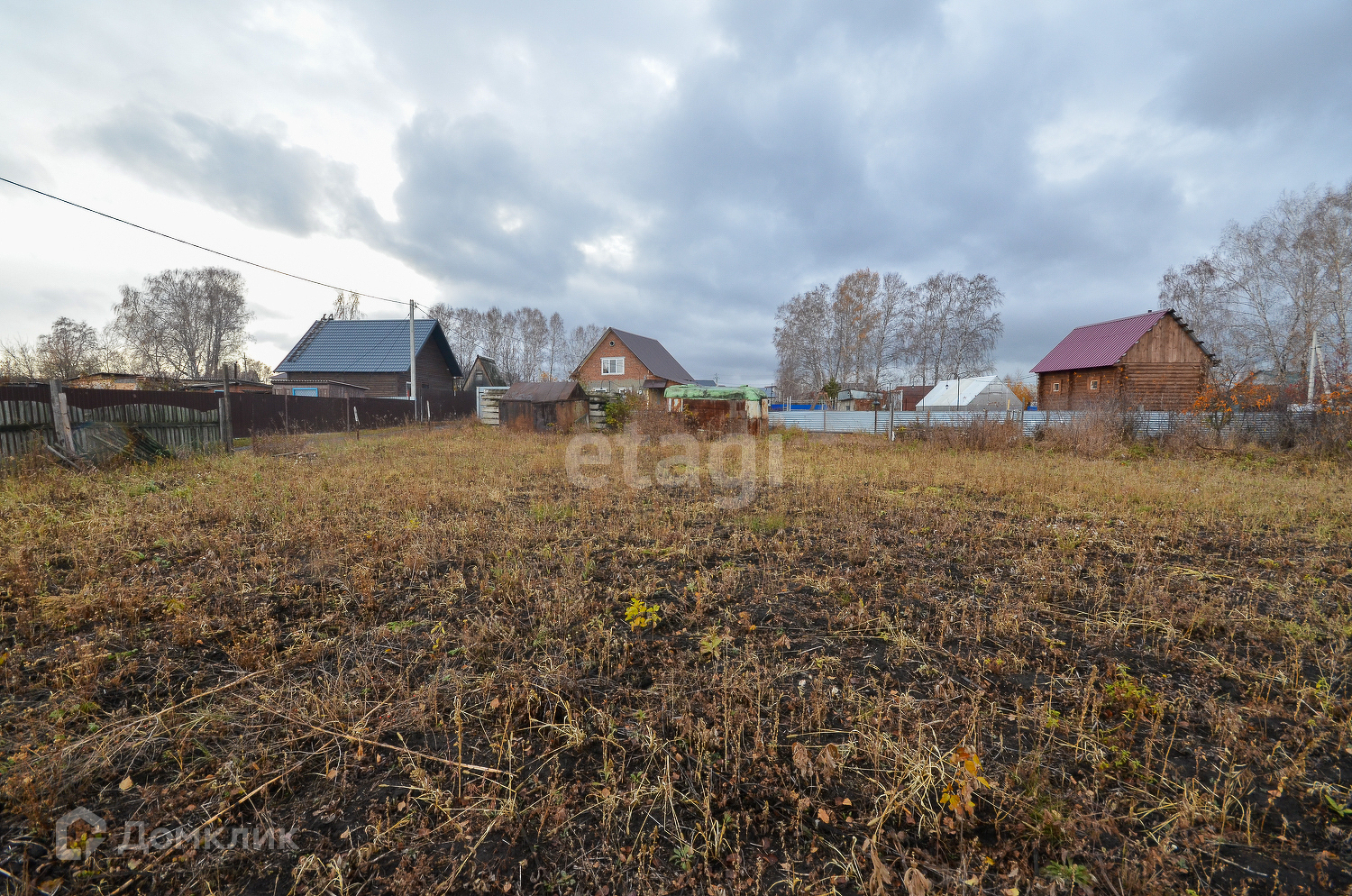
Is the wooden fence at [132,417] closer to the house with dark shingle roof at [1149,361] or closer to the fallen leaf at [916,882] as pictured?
the fallen leaf at [916,882]

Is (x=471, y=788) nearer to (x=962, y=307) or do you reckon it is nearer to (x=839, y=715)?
(x=839, y=715)

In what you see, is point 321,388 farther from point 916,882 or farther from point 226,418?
point 916,882

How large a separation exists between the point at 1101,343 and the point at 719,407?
19454mm

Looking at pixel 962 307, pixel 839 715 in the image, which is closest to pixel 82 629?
pixel 839 715

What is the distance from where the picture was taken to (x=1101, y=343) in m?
23.3

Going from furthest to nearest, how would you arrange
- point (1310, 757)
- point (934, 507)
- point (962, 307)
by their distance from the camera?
point (962, 307) < point (934, 507) < point (1310, 757)

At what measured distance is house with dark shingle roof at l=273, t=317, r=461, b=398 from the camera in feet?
90.7

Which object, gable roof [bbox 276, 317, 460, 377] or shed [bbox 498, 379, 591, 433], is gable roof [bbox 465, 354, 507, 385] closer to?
gable roof [bbox 276, 317, 460, 377]

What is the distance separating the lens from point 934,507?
698cm

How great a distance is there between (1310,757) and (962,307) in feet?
135

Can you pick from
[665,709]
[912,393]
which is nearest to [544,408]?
[665,709]

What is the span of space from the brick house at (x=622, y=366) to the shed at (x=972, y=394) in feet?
57.0

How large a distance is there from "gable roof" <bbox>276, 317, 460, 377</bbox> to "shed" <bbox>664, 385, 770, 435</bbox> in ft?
56.9

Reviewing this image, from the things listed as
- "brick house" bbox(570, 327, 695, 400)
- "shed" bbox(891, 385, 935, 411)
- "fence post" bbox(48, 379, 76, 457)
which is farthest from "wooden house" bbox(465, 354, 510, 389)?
"shed" bbox(891, 385, 935, 411)
